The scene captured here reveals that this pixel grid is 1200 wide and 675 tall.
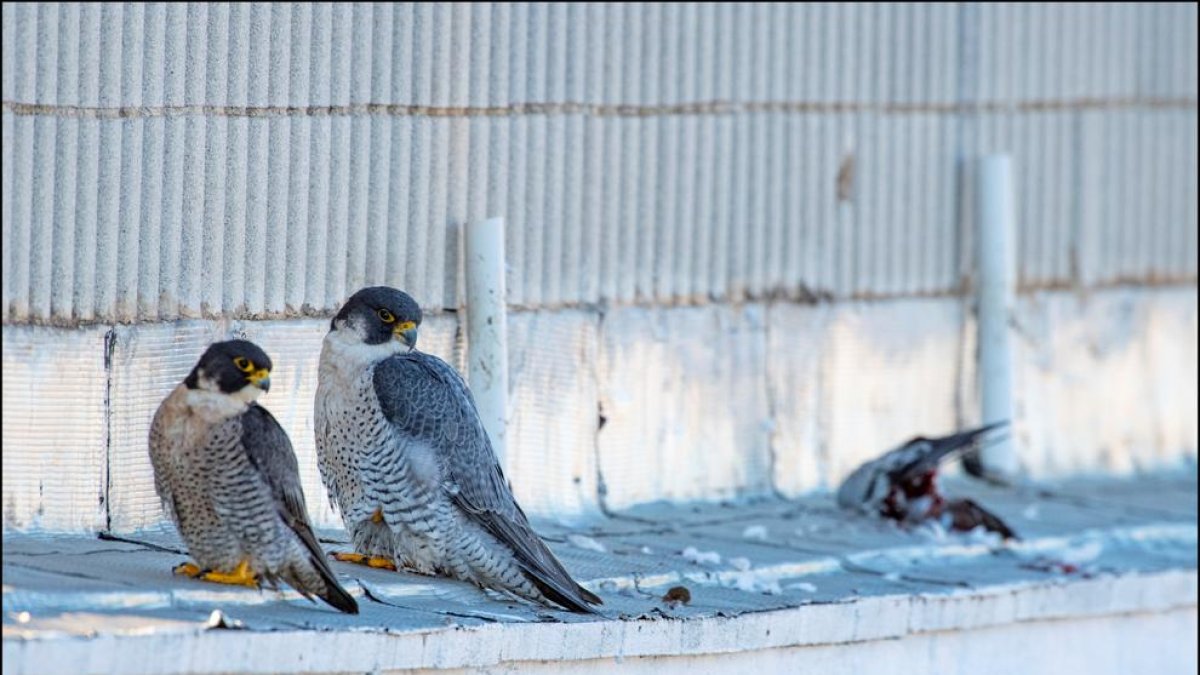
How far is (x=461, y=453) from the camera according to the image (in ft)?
19.5

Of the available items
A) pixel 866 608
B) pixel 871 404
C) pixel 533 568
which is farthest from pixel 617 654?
pixel 871 404

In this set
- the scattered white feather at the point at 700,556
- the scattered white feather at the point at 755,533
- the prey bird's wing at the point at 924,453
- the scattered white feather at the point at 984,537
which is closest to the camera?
the scattered white feather at the point at 700,556

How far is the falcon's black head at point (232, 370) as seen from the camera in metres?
5.33

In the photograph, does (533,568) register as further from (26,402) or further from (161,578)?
(26,402)

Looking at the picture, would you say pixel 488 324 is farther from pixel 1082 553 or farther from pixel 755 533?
pixel 1082 553

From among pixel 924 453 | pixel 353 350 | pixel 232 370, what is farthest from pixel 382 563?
pixel 924 453

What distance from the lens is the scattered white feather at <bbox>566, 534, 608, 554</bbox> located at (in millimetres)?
6828

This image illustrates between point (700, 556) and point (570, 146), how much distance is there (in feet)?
4.79

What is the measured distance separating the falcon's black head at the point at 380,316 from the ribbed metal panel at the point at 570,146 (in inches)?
20.5

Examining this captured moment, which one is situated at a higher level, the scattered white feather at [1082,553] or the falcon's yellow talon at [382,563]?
the falcon's yellow talon at [382,563]

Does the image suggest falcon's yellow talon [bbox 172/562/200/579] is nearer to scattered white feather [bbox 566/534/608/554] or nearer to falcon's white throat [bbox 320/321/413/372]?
falcon's white throat [bbox 320/321/413/372]

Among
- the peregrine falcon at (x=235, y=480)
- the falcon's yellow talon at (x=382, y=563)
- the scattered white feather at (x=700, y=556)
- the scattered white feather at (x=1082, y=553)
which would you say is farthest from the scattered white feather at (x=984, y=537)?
the peregrine falcon at (x=235, y=480)

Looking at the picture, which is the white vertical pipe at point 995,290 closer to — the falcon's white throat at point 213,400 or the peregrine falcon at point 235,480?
the peregrine falcon at point 235,480

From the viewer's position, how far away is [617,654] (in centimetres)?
581
